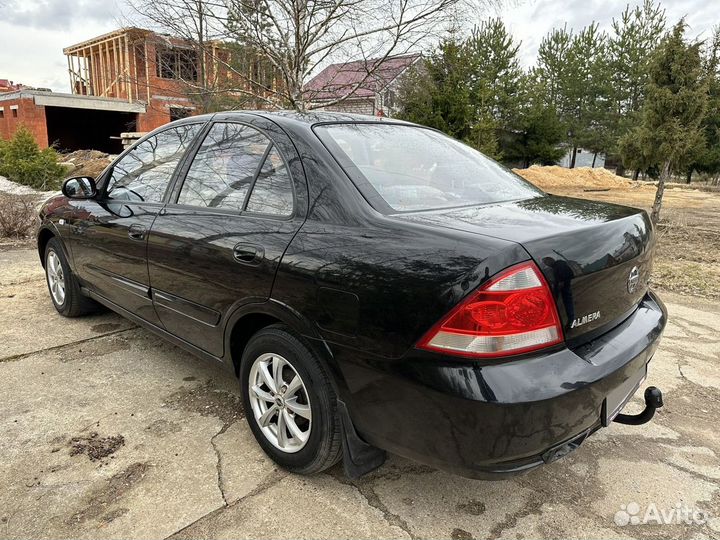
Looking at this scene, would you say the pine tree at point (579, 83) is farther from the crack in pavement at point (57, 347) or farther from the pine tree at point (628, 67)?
the crack in pavement at point (57, 347)

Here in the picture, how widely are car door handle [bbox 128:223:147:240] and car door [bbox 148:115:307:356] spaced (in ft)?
0.34

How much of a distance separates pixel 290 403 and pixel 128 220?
1.71 meters

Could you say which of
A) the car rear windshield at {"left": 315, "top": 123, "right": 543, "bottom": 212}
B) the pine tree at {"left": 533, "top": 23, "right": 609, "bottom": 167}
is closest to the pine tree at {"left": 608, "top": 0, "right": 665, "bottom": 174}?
the pine tree at {"left": 533, "top": 23, "right": 609, "bottom": 167}

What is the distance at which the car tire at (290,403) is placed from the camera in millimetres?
2059

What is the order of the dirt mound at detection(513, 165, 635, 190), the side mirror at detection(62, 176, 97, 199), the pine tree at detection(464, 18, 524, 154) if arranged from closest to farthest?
the side mirror at detection(62, 176, 97, 199)
the dirt mound at detection(513, 165, 635, 190)
the pine tree at detection(464, 18, 524, 154)

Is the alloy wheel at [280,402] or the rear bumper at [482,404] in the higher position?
the rear bumper at [482,404]

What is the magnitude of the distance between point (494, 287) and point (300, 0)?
28.0ft

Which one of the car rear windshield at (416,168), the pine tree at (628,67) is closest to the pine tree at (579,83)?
the pine tree at (628,67)

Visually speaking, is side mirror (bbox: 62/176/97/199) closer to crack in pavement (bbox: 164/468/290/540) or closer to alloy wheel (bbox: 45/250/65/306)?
alloy wheel (bbox: 45/250/65/306)

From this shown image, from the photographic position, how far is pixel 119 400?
2.95 meters

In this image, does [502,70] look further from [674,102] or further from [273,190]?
[273,190]

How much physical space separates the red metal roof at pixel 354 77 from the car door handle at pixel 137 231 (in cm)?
759

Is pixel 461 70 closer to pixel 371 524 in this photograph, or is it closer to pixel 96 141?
pixel 371 524

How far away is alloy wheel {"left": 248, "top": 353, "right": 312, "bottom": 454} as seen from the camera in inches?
86.7
